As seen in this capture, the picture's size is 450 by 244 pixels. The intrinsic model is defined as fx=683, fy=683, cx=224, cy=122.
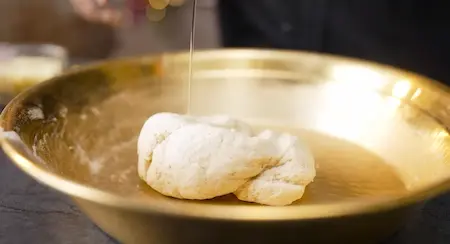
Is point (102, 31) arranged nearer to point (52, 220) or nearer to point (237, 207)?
point (52, 220)

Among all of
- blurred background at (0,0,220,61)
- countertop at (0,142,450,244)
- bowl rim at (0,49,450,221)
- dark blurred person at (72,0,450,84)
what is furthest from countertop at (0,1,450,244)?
blurred background at (0,0,220,61)

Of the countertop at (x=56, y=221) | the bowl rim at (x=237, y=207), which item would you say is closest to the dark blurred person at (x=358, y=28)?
the countertop at (x=56, y=221)

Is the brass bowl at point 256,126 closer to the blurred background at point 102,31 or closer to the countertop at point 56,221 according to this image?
the countertop at point 56,221

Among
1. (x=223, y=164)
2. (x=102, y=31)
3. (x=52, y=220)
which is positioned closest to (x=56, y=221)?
(x=52, y=220)

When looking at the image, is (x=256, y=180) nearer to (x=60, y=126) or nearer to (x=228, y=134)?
(x=228, y=134)

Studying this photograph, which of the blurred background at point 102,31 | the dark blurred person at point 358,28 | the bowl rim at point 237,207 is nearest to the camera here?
the bowl rim at point 237,207

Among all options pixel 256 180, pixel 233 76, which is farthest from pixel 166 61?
pixel 256 180
